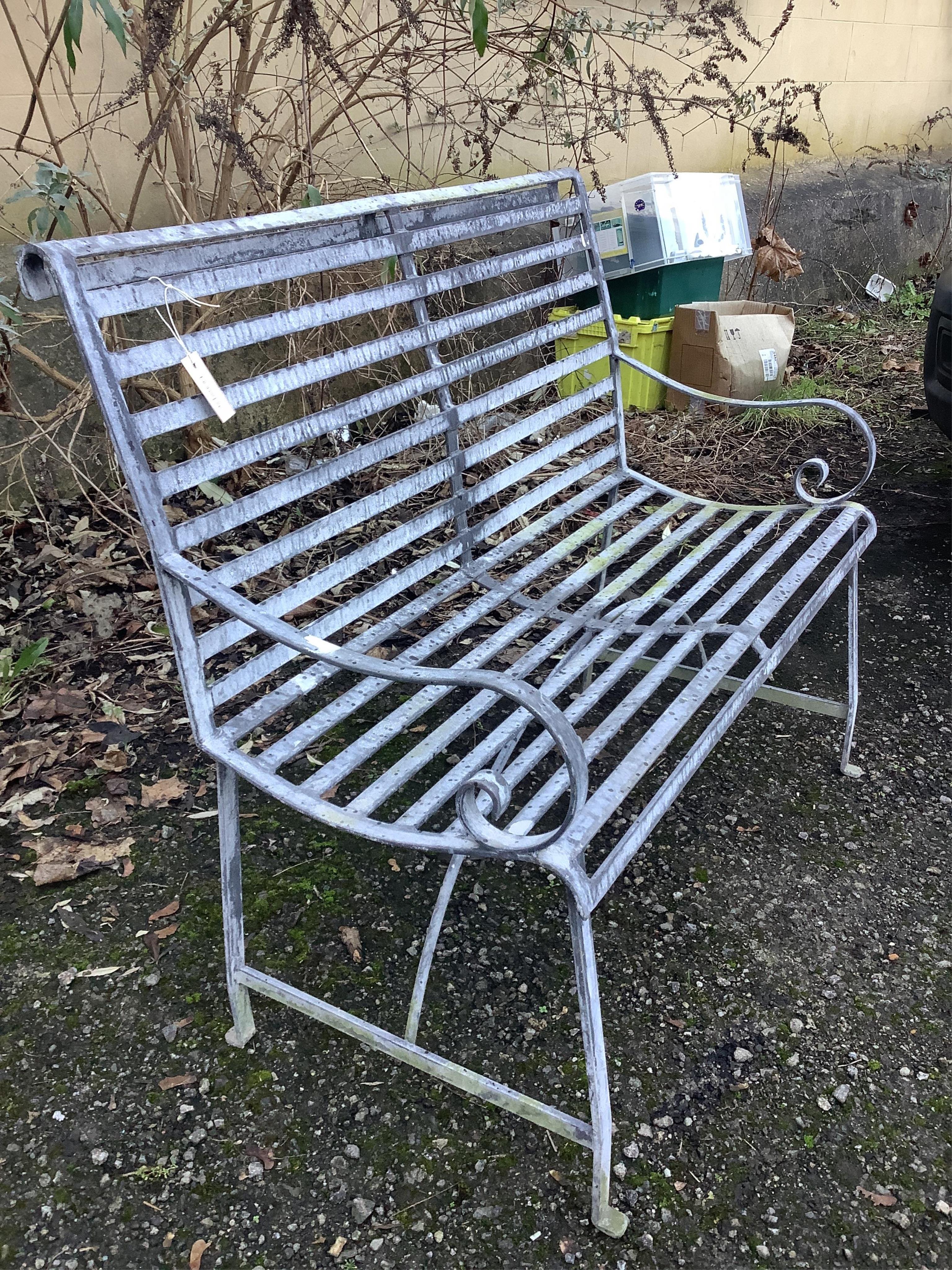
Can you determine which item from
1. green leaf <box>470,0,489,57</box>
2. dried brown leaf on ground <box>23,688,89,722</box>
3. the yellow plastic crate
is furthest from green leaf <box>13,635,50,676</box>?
the yellow plastic crate

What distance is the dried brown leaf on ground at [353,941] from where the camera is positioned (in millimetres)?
1921

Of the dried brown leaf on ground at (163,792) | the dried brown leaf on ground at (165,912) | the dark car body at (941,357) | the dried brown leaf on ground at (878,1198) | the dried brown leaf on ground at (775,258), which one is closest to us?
the dried brown leaf on ground at (878,1198)

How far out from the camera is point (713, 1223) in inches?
56.9

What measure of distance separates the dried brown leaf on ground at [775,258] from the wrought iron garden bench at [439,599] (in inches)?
97.1

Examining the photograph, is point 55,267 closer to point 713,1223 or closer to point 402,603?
point 713,1223

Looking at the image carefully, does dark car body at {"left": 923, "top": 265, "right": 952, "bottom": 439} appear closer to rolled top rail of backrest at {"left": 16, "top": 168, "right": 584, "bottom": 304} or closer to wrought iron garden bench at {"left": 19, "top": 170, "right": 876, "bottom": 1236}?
wrought iron garden bench at {"left": 19, "top": 170, "right": 876, "bottom": 1236}

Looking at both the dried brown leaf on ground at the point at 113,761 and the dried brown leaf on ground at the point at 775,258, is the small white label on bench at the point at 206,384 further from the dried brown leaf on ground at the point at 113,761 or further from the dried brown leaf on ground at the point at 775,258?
the dried brown leaf on ground at the point at 775,258

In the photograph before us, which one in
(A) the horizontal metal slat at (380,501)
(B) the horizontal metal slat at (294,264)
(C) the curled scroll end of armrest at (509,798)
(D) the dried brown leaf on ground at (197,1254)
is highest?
(B) the horizontal metal slat at (294,264)

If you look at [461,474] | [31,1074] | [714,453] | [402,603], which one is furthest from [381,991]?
[714,453]

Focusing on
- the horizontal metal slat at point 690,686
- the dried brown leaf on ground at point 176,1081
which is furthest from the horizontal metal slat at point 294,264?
the dried brown leaf on ground at point 176,1081

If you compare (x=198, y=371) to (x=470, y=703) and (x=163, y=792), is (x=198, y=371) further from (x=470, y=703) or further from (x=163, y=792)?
(x=163, y=792)

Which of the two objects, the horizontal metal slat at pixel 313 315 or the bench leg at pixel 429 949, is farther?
the bench leg at pixel 429 949

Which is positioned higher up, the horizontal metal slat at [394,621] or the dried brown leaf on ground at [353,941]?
the horizontal metal slat at [394,621]

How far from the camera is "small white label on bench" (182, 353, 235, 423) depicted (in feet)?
4.74
